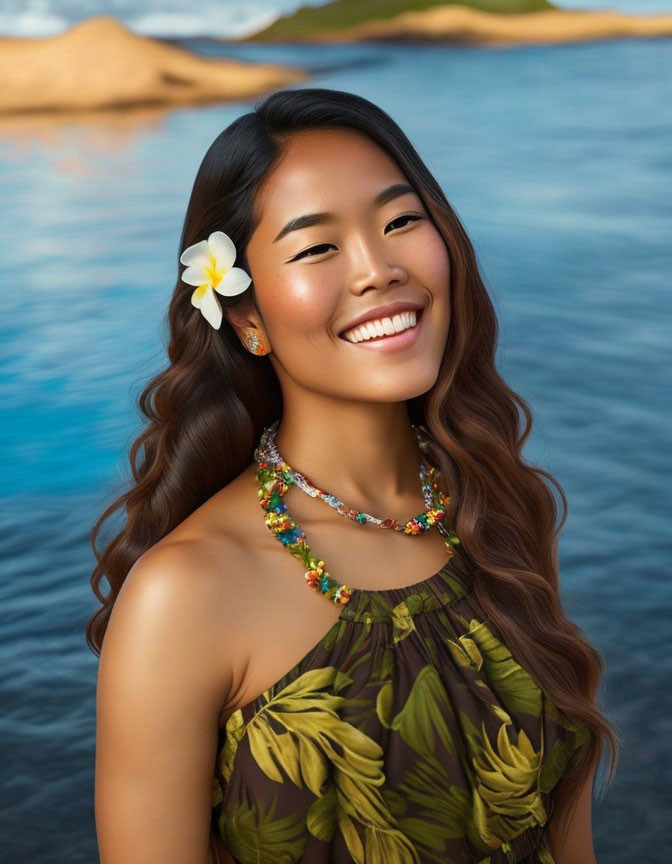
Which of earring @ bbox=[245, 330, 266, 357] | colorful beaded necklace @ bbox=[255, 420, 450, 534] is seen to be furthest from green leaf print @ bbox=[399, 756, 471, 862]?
earring @ bbox=[245, 330, 266, 357]

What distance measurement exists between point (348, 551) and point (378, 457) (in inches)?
6.9

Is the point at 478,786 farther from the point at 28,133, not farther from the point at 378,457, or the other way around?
the point at 28,133

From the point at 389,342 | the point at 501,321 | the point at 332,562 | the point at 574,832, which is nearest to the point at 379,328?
the point at 389,342

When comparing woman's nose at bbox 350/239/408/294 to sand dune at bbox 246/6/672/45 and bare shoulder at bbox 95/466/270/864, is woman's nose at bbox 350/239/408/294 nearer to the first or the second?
bare shoulder at bbox 95/466/270/864

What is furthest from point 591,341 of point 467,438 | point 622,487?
point 467,438

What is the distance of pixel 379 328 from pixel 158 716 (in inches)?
23.5

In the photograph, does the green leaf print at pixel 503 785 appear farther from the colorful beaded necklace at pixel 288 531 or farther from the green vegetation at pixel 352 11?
the green vegetation at pixel 352 11

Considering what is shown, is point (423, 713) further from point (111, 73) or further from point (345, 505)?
point (111, 73)

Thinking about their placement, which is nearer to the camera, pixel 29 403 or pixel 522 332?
pixel 29 403

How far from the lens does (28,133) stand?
481 cm

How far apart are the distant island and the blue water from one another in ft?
0.19

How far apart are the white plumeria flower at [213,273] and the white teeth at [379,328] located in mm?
A: 190

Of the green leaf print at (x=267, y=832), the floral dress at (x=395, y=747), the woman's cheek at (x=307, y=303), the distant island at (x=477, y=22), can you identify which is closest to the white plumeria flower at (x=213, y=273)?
the woman's cheek at (x=307, y=303)

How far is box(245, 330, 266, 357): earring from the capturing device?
1.95m
